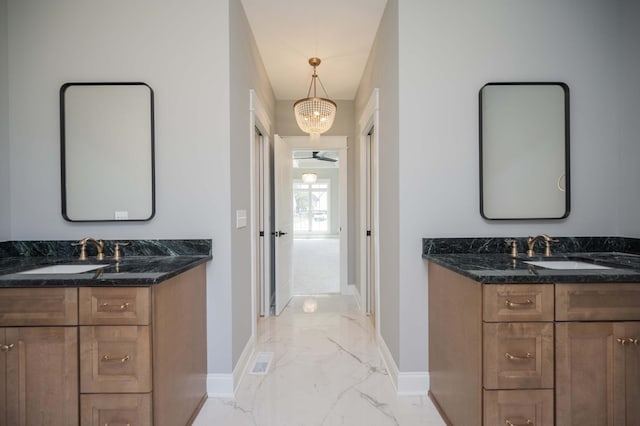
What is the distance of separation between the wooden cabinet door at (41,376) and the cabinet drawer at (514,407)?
1724 mm

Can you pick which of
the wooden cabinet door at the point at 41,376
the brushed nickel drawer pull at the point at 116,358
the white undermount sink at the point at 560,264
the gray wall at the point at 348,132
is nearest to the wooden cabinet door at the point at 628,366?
the white undermount sink at the point at 560,264

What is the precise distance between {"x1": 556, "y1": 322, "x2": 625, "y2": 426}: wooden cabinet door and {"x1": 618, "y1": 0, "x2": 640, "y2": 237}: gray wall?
1100 millimetres

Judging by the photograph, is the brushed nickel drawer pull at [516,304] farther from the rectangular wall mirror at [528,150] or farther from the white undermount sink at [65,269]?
the white undermount sink at [65,269]

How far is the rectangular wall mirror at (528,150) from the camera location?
1.92 m

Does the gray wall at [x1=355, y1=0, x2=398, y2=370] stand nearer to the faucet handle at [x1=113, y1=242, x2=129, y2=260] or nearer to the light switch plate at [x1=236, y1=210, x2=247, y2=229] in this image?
the light switch plate at [x1=236, y1=210, x2=247, y2=229]

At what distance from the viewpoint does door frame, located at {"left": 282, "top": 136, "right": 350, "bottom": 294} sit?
3920 mm

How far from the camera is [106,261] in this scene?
1.74 metres

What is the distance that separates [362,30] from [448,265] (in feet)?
6.71

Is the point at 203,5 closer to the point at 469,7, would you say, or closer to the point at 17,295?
the point at 469,7

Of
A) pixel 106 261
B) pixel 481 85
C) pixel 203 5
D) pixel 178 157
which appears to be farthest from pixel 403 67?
pixel 106 261

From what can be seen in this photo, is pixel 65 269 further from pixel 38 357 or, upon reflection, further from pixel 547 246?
pixel 547 246

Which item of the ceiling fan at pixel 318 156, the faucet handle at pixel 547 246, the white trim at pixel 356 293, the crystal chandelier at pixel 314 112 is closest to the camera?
the faucet handle at pixel 547 246

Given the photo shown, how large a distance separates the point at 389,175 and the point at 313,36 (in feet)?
4.69

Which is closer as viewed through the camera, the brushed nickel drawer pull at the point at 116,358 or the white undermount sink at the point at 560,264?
the brushed nickel drawer pull at the point at 116,358
